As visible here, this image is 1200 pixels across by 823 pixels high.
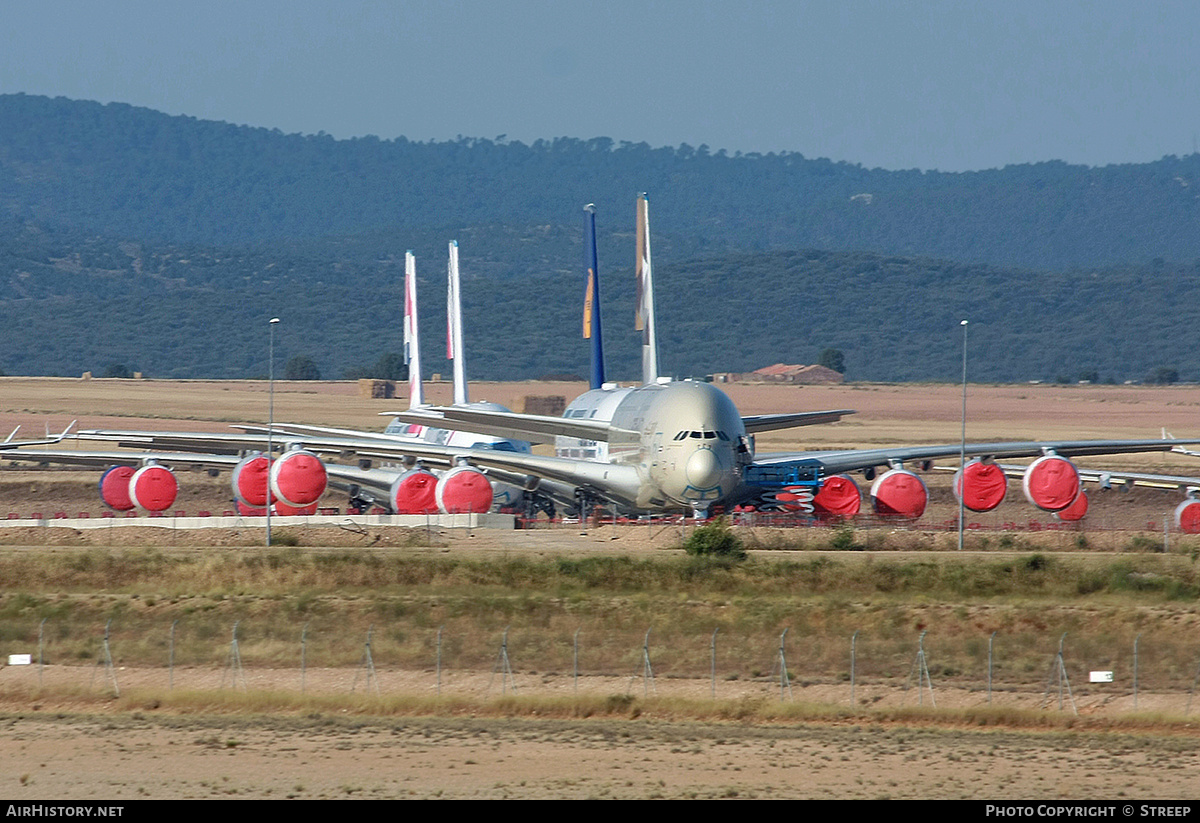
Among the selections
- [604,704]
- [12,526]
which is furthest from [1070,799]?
[12,526]

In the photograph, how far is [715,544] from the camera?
4466 cm

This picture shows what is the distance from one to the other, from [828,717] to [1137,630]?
28.7 ft

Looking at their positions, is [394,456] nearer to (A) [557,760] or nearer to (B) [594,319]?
(B) [594,319]

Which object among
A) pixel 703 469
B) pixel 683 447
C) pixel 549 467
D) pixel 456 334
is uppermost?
pixel 456 334

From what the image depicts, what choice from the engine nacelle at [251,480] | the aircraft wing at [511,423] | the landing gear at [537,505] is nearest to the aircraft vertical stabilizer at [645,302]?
the landing gear at [537,505]

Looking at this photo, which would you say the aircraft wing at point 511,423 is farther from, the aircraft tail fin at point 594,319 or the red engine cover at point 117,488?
the red engine cover at point 117,488

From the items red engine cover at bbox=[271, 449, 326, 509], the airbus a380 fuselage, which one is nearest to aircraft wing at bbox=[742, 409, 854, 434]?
the airbus a380 fuselage

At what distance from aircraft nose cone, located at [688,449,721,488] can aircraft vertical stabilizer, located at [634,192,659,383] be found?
11.6m

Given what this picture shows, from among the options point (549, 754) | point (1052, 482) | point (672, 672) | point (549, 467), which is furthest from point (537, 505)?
point (549, 754)

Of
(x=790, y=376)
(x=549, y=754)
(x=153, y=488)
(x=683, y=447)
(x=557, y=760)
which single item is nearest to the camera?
(x=557, y=760)

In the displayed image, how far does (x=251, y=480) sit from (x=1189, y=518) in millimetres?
31050

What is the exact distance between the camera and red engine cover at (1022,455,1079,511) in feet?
183

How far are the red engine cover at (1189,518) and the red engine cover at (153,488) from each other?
34.0 m

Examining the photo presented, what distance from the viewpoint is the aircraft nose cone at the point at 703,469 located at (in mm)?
50656
